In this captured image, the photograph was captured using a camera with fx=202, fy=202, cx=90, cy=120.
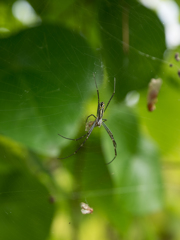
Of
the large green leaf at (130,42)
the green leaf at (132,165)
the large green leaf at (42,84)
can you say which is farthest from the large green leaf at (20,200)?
the large green leaf at (130,42)

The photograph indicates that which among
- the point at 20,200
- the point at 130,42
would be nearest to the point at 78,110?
the point at 130,42

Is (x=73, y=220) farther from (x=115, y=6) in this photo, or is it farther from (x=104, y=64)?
(x=115, y=6)

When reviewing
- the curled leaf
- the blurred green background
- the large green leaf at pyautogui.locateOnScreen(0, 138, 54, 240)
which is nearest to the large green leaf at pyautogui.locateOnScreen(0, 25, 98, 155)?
the blurred green background

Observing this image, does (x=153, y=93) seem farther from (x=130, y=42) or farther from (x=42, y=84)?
(x=42, y=84)

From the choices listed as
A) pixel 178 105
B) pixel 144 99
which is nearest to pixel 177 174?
pixel 178 105

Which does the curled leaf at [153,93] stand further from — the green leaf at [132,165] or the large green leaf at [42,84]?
the large green leaf at [42,84]

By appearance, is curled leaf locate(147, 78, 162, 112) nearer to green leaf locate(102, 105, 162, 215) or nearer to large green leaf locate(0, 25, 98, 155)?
green leaf locate(102, 105, 162, 215)

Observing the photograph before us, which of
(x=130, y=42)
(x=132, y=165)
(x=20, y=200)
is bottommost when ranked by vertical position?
(x=20, y=200)

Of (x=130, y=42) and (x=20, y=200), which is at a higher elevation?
(x=130, y=42)
